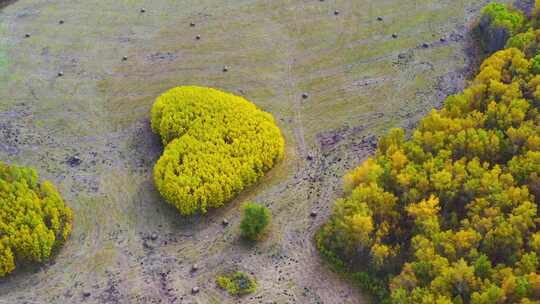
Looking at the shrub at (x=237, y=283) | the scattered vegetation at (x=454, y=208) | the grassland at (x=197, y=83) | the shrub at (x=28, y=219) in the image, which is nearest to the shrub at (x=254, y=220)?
the grassland at (x=197, y=83)

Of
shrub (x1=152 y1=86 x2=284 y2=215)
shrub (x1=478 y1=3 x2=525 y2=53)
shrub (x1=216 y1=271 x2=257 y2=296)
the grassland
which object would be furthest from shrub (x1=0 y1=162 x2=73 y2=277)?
shrub (x1=478 y1=3 x2=525 y2=53)

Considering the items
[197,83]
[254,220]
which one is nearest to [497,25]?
[197,83]

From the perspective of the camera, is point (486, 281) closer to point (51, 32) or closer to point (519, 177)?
point (519, 177)

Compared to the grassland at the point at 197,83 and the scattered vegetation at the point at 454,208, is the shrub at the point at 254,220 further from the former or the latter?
the scattered vegetation at the point at 454,208

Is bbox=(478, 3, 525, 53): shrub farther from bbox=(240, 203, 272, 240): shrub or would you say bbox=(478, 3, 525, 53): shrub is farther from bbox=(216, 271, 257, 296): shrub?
bbox=(216, 271, 257, 296): shrub

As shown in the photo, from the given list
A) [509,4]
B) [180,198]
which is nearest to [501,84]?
[509,4]
